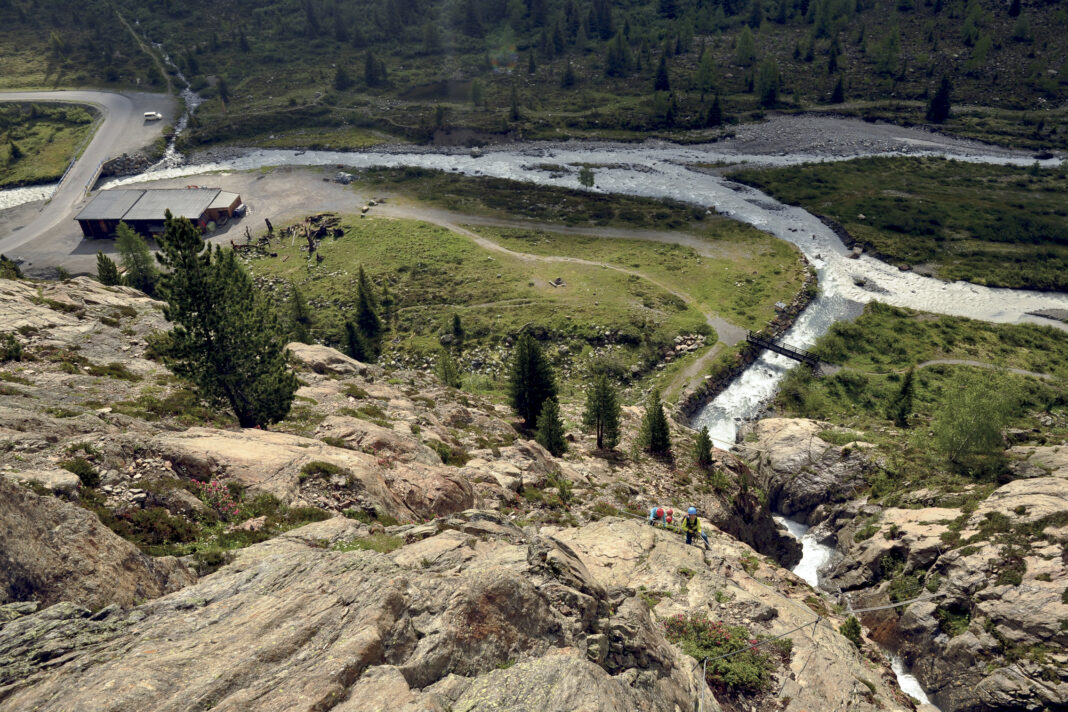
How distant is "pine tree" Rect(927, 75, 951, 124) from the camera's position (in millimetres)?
142750

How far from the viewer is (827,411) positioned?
69.8 m

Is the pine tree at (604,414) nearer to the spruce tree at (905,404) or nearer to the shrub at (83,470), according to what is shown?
the spruce tree at (905,404)

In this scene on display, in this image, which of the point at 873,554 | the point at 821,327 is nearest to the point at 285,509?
the point at 873,554

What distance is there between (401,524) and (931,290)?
99.9 meters

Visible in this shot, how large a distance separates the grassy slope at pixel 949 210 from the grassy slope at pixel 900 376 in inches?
718

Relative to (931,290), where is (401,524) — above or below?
above

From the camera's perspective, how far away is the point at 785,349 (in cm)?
7938

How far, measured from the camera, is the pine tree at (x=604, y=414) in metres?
50.4

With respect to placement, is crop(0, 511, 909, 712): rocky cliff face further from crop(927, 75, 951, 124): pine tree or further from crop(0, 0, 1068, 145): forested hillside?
crop(927, 75, 951, 124): pine tree

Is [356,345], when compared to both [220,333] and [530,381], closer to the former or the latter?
[530,381]

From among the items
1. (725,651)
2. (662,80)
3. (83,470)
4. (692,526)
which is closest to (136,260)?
(83,470)

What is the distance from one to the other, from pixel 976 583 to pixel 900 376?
157 ft

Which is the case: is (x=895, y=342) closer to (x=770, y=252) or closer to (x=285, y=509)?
(x=770, y=252)

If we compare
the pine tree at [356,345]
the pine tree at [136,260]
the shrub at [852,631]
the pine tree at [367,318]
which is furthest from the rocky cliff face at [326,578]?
the pine tree at [136,260]
